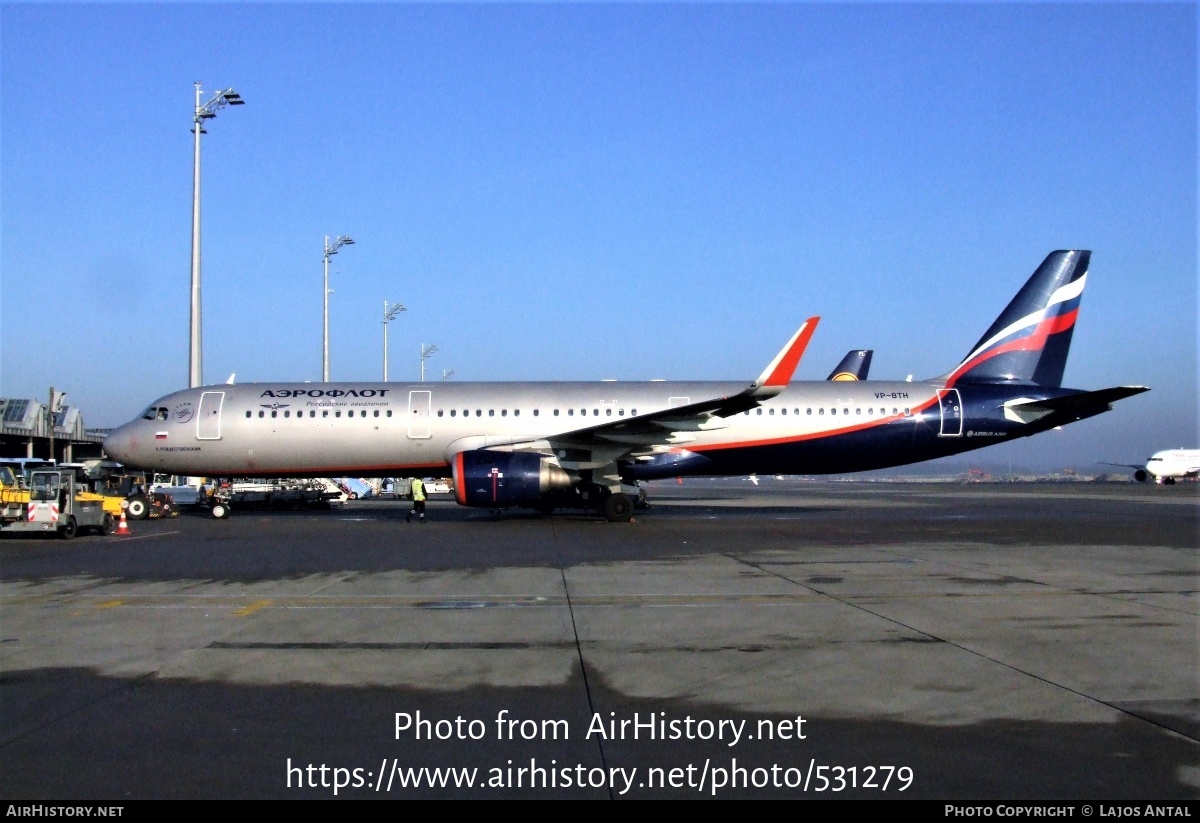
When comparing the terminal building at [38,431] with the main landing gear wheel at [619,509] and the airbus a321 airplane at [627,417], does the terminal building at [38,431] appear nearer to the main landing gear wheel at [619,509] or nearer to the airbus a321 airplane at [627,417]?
the airbus a321 airplane at [627,417]

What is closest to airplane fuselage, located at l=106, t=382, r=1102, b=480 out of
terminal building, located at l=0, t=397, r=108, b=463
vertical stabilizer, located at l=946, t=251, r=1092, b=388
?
vertical stabilizer, located at l=946, t=251, r=1092, b=388

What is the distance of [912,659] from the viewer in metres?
7.04

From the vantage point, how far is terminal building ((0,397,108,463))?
44.7 metres

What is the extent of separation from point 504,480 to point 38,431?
117 ft

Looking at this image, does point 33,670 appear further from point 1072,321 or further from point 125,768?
point 1072,321

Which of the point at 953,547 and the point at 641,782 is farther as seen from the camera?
the point at 953,547

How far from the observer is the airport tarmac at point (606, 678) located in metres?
4.62

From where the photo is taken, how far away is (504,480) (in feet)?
68.1

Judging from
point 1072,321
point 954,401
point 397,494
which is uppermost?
point 1072,321

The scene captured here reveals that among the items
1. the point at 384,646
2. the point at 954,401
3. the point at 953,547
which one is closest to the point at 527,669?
the point at 384,646

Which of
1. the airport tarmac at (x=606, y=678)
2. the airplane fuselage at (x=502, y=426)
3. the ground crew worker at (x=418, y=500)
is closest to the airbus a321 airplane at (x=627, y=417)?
the airplane fuselage at (x=502, y=426)

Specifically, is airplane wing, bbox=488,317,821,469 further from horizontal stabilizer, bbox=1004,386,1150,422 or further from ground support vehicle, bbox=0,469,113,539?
ground support vehicle, bbox=0,469,113,539

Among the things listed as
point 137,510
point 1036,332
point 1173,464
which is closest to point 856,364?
point 1036,332
